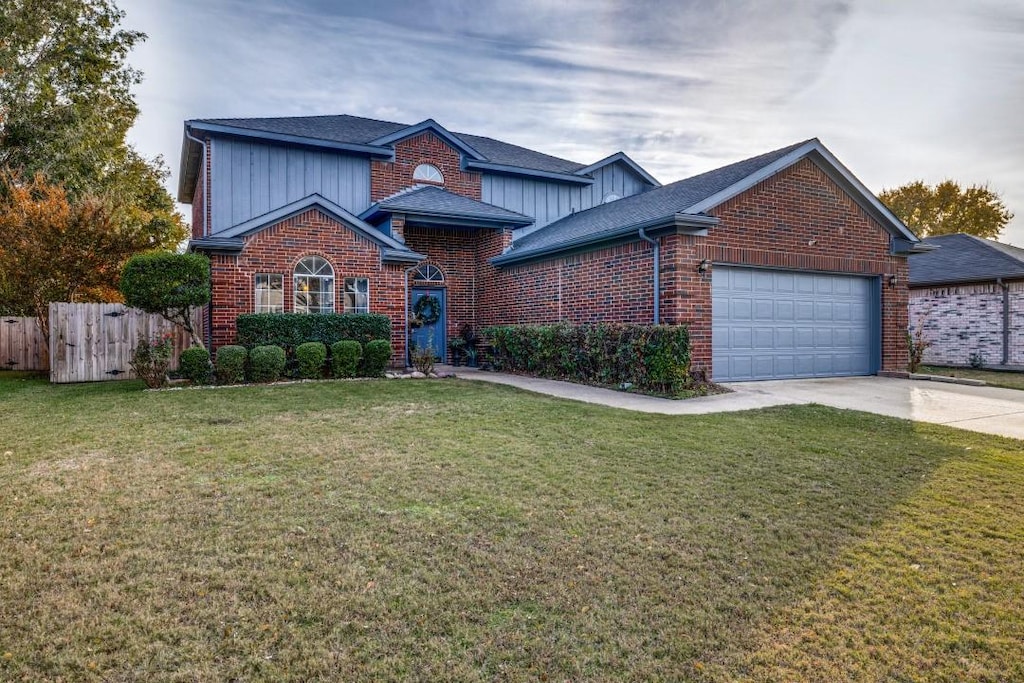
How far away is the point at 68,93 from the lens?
1830cm

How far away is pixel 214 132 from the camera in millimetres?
13641

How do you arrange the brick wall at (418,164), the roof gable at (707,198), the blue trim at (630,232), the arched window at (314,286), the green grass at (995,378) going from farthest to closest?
the brick wall at (418,164)
the arched window at (314,286)
the green grass at (995,378)
the roof gable at (707,198)
the blue trim at (630,232)

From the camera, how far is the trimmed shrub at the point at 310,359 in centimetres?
1117

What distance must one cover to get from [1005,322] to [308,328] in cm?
1806

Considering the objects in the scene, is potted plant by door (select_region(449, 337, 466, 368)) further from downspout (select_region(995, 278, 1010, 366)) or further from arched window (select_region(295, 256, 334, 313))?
downspout (select_region(995, 278, 1010, 366))

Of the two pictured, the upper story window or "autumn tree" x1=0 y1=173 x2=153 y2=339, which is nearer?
"autumn tree" x1=0 y1=173 x2=153 y2=339

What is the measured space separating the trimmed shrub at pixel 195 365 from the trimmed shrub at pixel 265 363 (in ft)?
2.48

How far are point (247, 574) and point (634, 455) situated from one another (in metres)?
3.44

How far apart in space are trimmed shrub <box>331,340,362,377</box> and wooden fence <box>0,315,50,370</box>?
9.14 meters

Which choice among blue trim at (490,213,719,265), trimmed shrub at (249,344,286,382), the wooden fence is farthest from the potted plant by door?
the wooden fence

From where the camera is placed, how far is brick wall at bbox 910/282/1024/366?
15680 millimetres

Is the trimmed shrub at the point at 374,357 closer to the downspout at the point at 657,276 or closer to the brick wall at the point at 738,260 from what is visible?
the brick wall at the point at 738,260

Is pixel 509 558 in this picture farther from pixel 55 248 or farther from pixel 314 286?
pixel 55 248

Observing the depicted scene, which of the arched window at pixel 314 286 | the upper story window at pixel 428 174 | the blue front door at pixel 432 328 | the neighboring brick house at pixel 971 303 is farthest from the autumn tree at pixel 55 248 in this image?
the neighboring brick house at pixel 971 303
